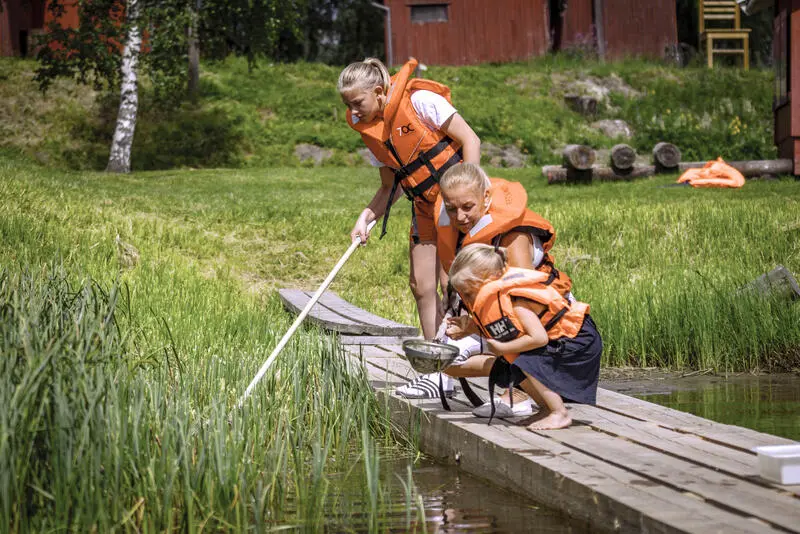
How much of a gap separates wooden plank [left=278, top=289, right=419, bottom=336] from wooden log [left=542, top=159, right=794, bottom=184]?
367 inches

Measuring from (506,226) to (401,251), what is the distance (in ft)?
23.2

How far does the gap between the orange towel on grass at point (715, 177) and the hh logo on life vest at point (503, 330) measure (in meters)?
12.3

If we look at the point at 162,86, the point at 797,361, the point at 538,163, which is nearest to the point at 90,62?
the point at 162,86

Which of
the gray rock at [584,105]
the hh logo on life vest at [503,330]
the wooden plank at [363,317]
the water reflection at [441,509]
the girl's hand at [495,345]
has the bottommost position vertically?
the water reflection at [441,509]

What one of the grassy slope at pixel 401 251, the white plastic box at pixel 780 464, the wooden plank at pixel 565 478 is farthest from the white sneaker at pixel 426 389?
the white plastic box at pixel 780 464

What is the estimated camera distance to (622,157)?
17.4 metres

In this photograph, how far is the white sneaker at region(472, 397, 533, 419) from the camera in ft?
15.6

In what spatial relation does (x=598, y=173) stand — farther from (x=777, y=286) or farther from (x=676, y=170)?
(x=777, y=286)

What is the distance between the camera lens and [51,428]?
10.5ft

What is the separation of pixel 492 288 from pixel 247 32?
18.8 metres

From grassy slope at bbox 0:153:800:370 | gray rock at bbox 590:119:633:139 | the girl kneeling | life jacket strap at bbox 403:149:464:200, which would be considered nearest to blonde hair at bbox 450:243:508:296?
the girl kneeling

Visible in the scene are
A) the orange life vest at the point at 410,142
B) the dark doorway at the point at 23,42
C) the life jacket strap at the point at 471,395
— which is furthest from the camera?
the dark doorway at the point at 23,42

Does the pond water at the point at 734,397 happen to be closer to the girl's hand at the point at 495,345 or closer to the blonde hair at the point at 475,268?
the girl's hand at the point at 495,345

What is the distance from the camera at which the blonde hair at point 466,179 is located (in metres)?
4.66
